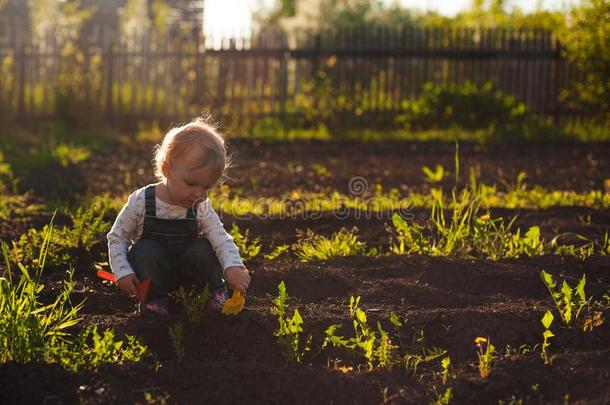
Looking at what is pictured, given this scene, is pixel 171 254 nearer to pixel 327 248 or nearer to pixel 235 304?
pixel 235 304

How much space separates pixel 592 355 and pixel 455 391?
0.61 m

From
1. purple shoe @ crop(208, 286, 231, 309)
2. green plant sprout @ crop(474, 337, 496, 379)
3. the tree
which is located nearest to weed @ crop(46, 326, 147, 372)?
purple shoe @ crop(208, 286, 231, 309)

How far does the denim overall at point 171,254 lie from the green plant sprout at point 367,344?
76cm

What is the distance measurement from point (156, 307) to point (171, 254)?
1.03ft

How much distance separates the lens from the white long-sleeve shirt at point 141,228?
397 centimetres

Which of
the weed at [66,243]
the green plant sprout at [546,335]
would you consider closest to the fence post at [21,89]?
the weed at [66,243]

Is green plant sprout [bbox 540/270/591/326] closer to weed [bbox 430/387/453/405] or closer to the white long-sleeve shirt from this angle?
weed [bbox 430/387/453/405]

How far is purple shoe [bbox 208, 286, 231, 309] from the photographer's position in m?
4.04

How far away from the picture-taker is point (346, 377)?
123 inches

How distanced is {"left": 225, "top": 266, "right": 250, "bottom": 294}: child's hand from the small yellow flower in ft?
0.37

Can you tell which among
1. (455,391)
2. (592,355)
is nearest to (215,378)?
(455,391)

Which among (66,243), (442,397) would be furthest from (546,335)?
(66,243)

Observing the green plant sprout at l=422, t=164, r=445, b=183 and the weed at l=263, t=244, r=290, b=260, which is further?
the green plant sprout at l=422, t=164, r=445, b=183

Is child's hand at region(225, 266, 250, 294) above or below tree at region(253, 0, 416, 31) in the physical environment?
below
